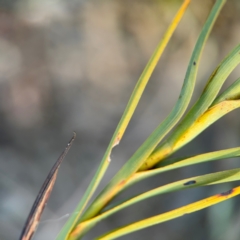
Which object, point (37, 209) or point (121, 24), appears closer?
point (37, 209)

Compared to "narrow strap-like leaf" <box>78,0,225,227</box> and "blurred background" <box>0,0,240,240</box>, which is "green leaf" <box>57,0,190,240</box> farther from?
"blurred background" <box>0,0,240,240</box>

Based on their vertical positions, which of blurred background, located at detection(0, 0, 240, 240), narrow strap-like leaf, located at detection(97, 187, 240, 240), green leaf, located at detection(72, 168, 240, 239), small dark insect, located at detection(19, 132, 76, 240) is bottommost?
narrow strap-like leaf, located at detection(97, 187, 240, 240)

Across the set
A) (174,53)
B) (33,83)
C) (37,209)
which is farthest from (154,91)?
(37,209)

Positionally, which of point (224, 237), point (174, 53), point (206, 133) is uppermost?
point (174, 53)

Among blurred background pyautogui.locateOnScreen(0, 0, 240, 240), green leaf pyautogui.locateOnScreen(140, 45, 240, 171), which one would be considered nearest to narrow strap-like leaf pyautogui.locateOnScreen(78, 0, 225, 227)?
green leaf pyautogui.locateOnScreen(140, 45, 240, 171)

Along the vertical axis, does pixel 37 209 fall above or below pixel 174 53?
below

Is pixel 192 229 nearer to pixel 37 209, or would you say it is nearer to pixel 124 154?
pixel 124 154

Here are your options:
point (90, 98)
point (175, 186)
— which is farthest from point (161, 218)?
point (90, 98)

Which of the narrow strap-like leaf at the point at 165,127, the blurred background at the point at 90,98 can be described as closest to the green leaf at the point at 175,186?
the narrow strap-like leaf at the point at 165,127
